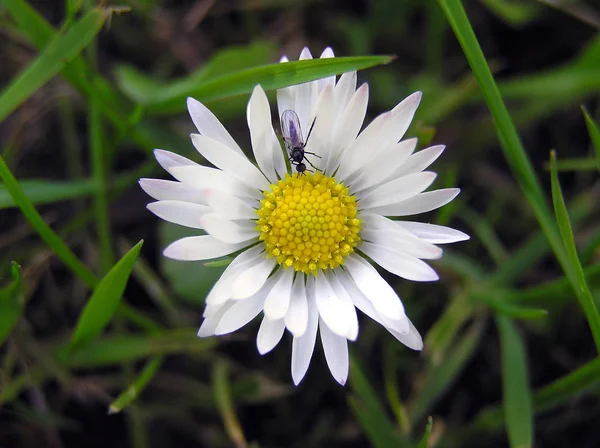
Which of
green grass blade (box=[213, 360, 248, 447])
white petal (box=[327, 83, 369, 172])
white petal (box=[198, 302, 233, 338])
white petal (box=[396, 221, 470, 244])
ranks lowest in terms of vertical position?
green grass blade (box=[213, 360, 248, 447])

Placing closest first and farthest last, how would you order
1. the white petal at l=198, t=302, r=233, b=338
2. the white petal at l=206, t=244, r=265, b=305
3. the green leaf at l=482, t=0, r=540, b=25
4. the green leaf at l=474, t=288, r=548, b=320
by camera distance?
1. the white petal at l=206, t=244, r=265, b=305
2. the white petal at l=198, t=302, r=233, b=338
3. the green leaf at l=474, t=288, r=548, b=320
4. the green leaf at l=482, t=0, r=540, b=25

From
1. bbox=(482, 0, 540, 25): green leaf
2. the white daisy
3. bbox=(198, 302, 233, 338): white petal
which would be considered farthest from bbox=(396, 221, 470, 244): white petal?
bbox=(482, 0, 540, 25): green leaf

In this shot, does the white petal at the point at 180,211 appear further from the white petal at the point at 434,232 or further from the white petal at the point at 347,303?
the white petal at the point at 434,232

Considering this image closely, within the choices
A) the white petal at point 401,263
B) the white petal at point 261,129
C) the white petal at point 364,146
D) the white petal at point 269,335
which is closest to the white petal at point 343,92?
the white petal at point 364,146

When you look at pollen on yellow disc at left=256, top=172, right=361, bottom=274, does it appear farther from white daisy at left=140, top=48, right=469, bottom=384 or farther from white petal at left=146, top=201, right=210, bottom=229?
white petal at left=146, top=201, right=210, bottom=229

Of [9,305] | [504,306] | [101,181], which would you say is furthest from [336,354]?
[101,181]

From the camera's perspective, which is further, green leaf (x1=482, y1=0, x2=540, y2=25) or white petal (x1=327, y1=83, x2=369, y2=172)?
green leaf (x1=482, y1=0, x2=540, y2=25)

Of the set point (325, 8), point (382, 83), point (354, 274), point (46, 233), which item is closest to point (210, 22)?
point (325, 8)
